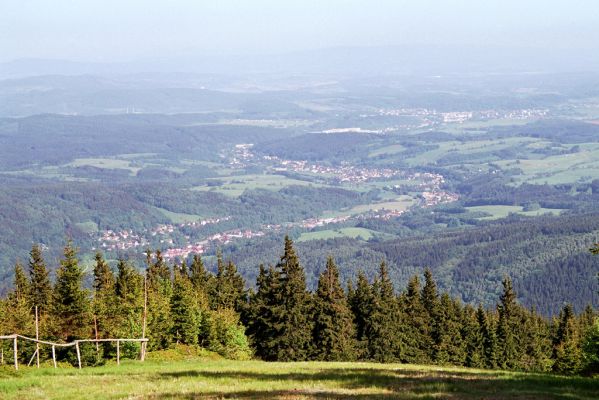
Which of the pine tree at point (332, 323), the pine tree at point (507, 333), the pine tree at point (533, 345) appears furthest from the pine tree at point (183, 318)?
the pine tree at point (533, 345)

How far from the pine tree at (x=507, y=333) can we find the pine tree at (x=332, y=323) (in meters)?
16.7

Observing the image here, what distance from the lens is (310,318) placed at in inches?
2505

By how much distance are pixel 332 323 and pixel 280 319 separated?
4528mm

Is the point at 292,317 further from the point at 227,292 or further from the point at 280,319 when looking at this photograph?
the point at 227,292

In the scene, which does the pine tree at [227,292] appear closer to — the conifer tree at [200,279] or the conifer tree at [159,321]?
the conifer tree at [200,279]

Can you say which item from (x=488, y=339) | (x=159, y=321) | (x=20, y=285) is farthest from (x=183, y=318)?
(x=488, y=339)

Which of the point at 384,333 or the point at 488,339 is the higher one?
the point at 384,333

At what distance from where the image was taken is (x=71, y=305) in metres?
45.9

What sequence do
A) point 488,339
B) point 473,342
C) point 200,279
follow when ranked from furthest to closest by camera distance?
point 488,339, point 200,279, point 473,342

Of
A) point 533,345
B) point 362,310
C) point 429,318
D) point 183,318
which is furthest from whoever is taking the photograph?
point 533,345

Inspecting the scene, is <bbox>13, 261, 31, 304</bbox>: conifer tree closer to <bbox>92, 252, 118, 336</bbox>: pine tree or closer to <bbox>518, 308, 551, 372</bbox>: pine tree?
<bbox>92, 252, 118, 336</bbox>: pine tree

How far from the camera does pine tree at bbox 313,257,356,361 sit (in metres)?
61.6

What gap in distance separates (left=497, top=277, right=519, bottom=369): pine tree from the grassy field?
46.4m

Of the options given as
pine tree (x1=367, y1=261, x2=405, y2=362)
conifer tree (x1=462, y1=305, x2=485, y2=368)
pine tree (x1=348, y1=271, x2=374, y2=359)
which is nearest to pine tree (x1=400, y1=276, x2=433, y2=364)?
pine tree (x1=367, y1=261, x2=405, y2=362)
